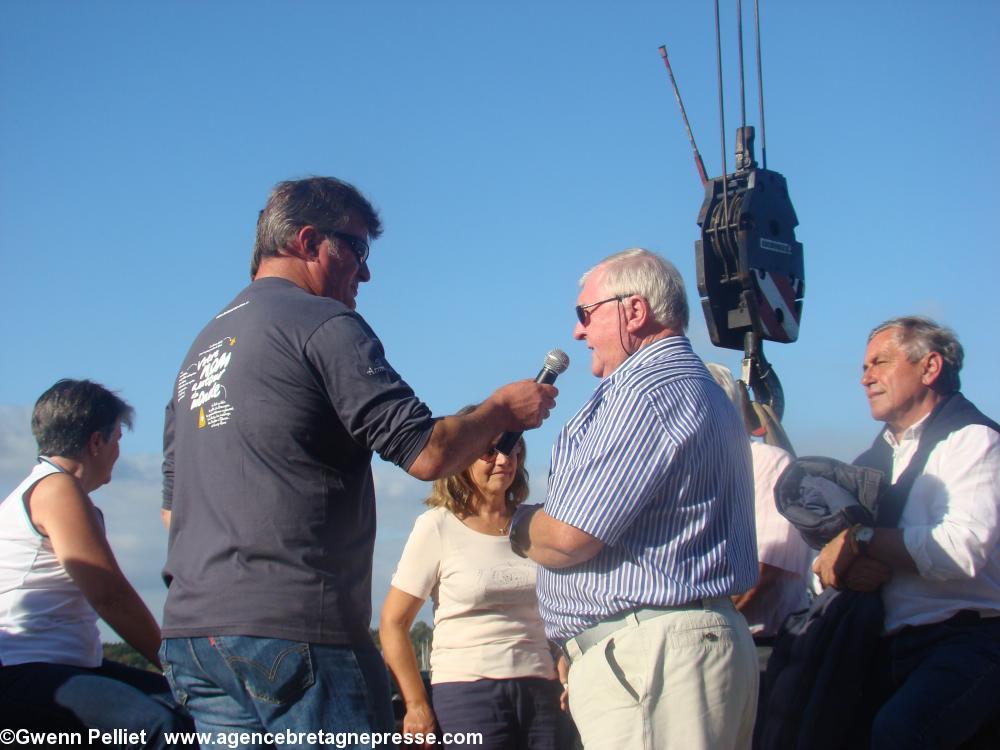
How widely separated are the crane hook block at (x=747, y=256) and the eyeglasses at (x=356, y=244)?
1511 millimetres

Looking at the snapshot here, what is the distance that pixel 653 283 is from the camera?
11.4 ft

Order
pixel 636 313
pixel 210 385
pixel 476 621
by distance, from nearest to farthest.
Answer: pixel 210 385
pixel 636 313
pixel 476 621

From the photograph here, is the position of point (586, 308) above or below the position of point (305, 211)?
below

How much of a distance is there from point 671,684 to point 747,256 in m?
1.85

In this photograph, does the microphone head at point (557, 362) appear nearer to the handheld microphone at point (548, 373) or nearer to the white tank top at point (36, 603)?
the handheld microphone at point (548, 373)

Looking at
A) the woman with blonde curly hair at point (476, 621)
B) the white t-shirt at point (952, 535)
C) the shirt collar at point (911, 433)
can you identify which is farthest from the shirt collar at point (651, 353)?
the woman with blonde curly hair at point (476, 621)

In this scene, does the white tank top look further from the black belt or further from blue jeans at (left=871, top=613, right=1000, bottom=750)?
blue jeans at (left=871, top=613, right=1000, bottom=750)

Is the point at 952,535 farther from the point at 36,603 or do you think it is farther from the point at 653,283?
the point at 36,603

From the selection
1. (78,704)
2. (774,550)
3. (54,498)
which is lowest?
(78,704)

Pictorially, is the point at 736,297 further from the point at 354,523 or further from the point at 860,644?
the point at 354,523

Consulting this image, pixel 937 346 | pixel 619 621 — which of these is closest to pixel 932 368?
pixel 937 346

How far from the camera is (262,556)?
107 inches

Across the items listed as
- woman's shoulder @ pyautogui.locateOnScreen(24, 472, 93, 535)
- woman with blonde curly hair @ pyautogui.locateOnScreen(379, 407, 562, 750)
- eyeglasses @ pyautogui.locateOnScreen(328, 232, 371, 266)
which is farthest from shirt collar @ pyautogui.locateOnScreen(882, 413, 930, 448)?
woman's shoulder @ pyautogui.locateOnScreen(24, 472, 93, 535)

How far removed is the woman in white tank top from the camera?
383 cm
